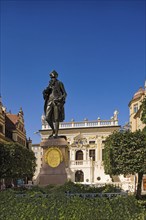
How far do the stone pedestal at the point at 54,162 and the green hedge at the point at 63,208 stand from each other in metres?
2.78

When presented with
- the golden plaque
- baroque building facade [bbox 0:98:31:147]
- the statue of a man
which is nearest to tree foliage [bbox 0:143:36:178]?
the statue of a man

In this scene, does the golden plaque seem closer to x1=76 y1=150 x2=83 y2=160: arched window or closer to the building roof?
x1=76 y1=150 x2=83 y2=160: arched window

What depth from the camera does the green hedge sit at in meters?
8.54

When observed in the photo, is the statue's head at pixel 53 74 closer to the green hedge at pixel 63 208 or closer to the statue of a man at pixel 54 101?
the statue of a man at pixel 54 101

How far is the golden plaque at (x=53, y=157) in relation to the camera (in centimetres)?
1386

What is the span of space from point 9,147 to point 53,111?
58.2 feet

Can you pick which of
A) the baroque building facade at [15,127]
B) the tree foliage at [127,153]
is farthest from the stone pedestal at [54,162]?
the baroque building facade at [15,127]

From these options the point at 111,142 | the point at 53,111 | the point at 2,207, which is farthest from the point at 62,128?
the point at 2,207

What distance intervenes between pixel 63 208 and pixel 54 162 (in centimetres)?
481

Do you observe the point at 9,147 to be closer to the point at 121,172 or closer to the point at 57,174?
the point at 121,172

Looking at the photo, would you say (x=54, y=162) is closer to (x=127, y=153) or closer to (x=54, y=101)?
(x=54, y=101)

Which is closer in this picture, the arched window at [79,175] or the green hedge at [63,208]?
the green hedge at [63,208]

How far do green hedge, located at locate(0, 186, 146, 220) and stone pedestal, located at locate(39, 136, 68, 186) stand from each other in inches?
109

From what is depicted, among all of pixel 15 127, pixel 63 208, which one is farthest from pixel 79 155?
pixel 63 208
